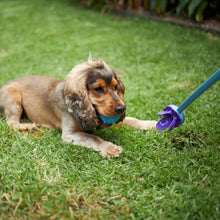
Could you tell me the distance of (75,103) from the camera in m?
3.33

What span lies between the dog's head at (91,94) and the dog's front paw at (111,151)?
0.34m

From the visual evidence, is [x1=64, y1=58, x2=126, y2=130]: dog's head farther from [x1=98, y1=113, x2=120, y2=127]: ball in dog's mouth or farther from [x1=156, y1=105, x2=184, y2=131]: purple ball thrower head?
[x1=156, y1=105, x2=184, y2=131]: purple ball thrower head

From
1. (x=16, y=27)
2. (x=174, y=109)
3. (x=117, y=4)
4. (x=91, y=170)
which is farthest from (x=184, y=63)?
(x=16, y=27)

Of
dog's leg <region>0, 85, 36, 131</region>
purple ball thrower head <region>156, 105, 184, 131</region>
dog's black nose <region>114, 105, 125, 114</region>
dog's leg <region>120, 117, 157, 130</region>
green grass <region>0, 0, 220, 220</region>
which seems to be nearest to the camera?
green grass <region>0, 0, 220, 220</region>

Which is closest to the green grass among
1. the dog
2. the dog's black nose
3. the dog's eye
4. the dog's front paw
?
the dog's front paw

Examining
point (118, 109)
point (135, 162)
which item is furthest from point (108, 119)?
point (135, 162)

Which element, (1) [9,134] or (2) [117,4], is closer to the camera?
(1) [9,134]

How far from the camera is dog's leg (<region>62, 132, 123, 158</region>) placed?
10.7 feet

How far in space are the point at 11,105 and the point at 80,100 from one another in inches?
63.5

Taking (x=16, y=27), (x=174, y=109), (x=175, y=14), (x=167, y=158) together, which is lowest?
(x=16, y=27)

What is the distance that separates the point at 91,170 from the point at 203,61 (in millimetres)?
4798

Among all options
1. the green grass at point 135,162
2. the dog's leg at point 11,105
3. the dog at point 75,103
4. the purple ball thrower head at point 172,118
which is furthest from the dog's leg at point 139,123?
the dog's leg at point 11,105

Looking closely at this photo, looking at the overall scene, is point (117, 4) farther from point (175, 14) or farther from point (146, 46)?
point (146, 46)

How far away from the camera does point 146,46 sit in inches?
313
